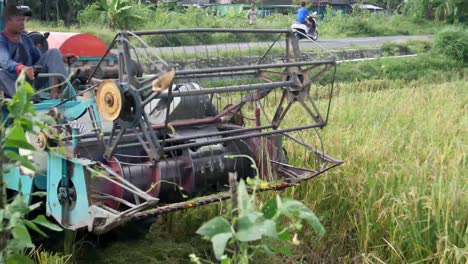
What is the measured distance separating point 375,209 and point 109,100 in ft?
5.84

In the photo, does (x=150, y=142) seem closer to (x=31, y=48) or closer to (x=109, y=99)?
(x=109, y=99)

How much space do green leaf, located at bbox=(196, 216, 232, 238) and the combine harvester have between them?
127 cm

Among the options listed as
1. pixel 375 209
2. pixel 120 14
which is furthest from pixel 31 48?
pixel 120 14

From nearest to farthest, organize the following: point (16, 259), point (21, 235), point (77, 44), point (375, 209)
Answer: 1. point (21, 235)
2. point (16, 259)
3. point (375, 209)
4. point (77, 44)

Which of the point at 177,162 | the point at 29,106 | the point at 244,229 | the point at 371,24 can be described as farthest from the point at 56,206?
the point at 371,24

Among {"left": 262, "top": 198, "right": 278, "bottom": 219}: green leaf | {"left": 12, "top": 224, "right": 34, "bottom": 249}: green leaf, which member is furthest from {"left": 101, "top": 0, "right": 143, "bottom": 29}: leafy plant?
{"left": 262, "top": 198, "right": 278, "bottom": 219}: green leaf

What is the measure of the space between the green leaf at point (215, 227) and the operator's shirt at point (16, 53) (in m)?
2.96

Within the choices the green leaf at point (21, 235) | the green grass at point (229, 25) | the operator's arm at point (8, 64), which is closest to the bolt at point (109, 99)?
the operator's arm at point (8, 64)

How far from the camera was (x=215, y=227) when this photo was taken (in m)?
1.79

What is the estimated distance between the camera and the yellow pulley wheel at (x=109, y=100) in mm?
3424

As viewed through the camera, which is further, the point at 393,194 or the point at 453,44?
the point at 453,44

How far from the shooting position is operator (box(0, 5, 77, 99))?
14.4 feet

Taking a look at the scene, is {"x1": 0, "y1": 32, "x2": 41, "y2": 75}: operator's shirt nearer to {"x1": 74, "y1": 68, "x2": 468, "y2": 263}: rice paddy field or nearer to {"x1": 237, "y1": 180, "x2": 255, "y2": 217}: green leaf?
{"x1": 74, "y1": 68, "x2": 468, "y2": 263}: rice paddy field

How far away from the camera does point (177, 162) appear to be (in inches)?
161
